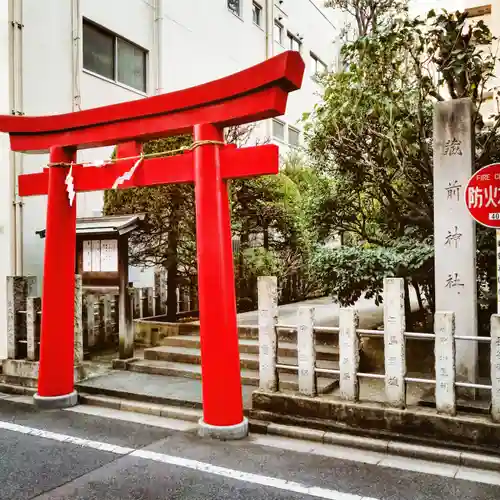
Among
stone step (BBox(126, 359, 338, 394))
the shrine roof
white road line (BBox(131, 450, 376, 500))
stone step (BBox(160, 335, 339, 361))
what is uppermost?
the shrine roof

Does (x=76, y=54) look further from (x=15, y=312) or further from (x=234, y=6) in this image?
(x=234, y=6)

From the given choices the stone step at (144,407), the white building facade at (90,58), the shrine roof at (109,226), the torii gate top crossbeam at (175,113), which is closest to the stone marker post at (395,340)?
the torii gate top crossbeam at (175,113)

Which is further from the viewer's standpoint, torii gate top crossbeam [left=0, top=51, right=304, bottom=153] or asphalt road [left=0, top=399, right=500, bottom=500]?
torii gate top crossbeam [left=0, top=51, right=304, bottom=153]

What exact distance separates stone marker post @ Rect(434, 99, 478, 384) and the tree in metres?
1.21

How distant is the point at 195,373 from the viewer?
949 centimetres

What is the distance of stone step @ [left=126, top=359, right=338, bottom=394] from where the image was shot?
25.5 ft

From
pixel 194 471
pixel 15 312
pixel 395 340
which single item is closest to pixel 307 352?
pixel 395 340

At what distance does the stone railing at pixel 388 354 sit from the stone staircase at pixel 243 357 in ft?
3.80

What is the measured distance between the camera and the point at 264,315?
7.17 meters

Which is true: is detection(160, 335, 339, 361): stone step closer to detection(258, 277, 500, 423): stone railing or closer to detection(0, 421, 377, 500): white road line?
detection(258, 277, 500, 423): stone railing

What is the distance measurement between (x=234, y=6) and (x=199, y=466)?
18.8m

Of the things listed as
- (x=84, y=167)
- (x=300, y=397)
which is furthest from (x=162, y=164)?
(x=300, y=397)

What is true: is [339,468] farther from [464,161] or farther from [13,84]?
[13,84]

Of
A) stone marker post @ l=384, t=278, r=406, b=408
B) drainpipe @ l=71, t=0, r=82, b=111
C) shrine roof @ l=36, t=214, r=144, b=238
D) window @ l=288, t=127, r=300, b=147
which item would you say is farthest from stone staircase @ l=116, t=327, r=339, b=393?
window @ l=288, t=127, r=300, b=147
